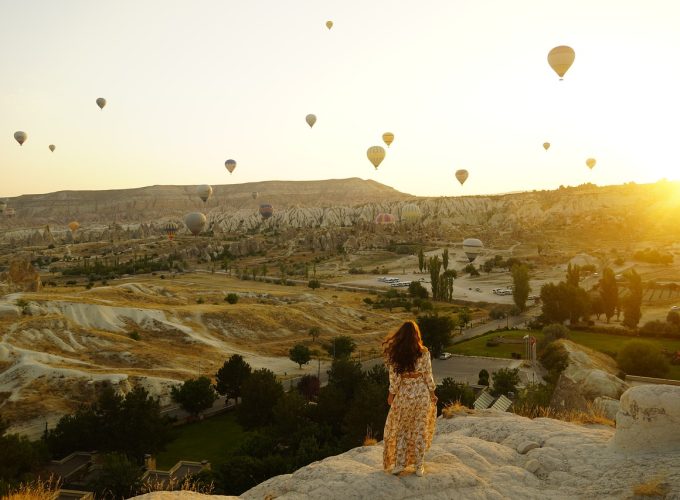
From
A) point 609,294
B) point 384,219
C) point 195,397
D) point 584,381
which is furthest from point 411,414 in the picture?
point 384,219

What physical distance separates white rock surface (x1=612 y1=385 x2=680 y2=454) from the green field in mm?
32376

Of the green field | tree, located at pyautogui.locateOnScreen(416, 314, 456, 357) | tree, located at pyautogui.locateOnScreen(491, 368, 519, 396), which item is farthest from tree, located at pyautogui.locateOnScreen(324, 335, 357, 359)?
tree, located at pyautogui.locateOnScreen(491, 368, 519, 396)

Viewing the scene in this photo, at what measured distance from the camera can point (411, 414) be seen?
6422mm

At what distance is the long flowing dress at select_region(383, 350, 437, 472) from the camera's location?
636 cm

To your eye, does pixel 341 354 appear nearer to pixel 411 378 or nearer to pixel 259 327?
pixel 259 327

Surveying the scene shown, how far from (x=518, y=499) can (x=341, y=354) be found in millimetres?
34319

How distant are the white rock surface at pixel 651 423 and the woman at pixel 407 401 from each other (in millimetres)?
Result: 2918

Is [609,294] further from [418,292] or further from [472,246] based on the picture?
[472,246]

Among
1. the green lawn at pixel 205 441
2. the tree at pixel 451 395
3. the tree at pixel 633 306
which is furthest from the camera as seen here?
the tree at pixel 633 306

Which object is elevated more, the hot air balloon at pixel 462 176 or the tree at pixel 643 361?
the hot air balloon at pixel 462 176

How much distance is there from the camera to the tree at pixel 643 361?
103 feet

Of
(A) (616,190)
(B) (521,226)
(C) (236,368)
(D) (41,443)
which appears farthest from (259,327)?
(A) (616,190)

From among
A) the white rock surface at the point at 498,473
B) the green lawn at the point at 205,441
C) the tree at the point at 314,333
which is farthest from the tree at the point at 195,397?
the white rock surface at the point at 498,473

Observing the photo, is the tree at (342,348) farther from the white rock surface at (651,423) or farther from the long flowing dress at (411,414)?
the long flowing dress at (411,414)
